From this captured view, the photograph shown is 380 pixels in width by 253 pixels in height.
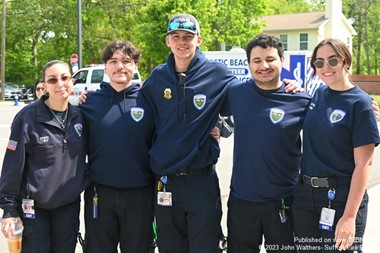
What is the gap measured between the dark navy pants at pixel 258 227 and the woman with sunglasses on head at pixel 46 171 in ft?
4.25

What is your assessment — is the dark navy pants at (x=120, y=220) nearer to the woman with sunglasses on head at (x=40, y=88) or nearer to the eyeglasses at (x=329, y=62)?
the woman with sunglasses on head at (x=40, y=88)

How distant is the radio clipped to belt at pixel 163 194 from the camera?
12.8 ft

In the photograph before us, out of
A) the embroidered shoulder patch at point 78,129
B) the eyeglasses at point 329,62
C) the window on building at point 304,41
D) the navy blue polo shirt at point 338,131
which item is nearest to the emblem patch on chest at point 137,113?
the embroidered shoulder patch at point 78,129

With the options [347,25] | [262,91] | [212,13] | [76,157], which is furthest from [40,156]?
[347,25]

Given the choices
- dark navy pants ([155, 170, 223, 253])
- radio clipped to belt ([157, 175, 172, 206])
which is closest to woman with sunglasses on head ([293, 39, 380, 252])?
dark navy pants ([155, 170, 223, 253])

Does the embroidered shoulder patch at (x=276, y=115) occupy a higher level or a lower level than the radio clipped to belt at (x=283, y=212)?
higher

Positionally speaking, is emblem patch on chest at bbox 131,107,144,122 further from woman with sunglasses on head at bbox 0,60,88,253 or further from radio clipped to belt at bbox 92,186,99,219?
radio clipped to belt at bbox 92,186,99,219

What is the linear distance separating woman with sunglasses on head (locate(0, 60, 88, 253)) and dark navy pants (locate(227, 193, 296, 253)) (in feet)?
4.25

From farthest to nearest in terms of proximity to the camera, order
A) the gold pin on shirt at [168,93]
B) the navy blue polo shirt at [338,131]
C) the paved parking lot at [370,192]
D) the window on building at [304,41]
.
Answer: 1. the window on building at [304,41]
2. the paved parking lot at [370,192]
3. the gold pin on shirt at [168,93]
4. the navy blue polo shirt at [338,131]

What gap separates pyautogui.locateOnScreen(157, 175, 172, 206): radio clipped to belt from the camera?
3.89 m

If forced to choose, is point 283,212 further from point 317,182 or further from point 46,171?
point 46,171

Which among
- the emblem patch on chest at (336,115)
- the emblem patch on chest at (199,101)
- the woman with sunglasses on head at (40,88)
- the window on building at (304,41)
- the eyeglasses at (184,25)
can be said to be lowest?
the emblem patch on chest at (336,115)

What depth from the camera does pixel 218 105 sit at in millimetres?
3982

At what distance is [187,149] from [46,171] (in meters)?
1.12
